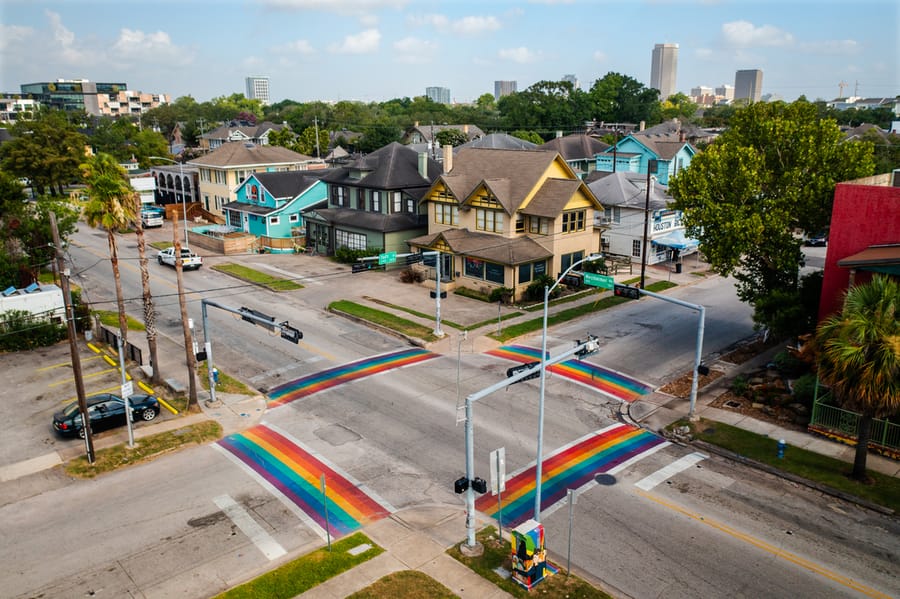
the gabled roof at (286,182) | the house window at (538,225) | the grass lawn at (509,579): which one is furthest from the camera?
the gabled roof at (286,182)

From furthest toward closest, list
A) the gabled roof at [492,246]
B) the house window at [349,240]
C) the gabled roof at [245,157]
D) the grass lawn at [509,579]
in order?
the gabled roof at [245,157] < the house window at [349,240] < the gabled roof at [492,246] < the grass lawn at [509,579]

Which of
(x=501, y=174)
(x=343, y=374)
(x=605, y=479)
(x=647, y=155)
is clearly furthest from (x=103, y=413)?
(x=647, y=155)

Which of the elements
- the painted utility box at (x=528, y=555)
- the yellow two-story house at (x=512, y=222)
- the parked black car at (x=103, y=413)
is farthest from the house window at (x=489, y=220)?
the painted utility box at (x=528, y=555)

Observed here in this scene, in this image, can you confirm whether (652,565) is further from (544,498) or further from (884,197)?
(884,197)

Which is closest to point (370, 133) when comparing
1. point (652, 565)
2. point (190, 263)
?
point (190, 263)

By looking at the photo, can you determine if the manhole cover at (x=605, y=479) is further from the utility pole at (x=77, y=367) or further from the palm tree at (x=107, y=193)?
the palm tree at (x=107, y=193)
